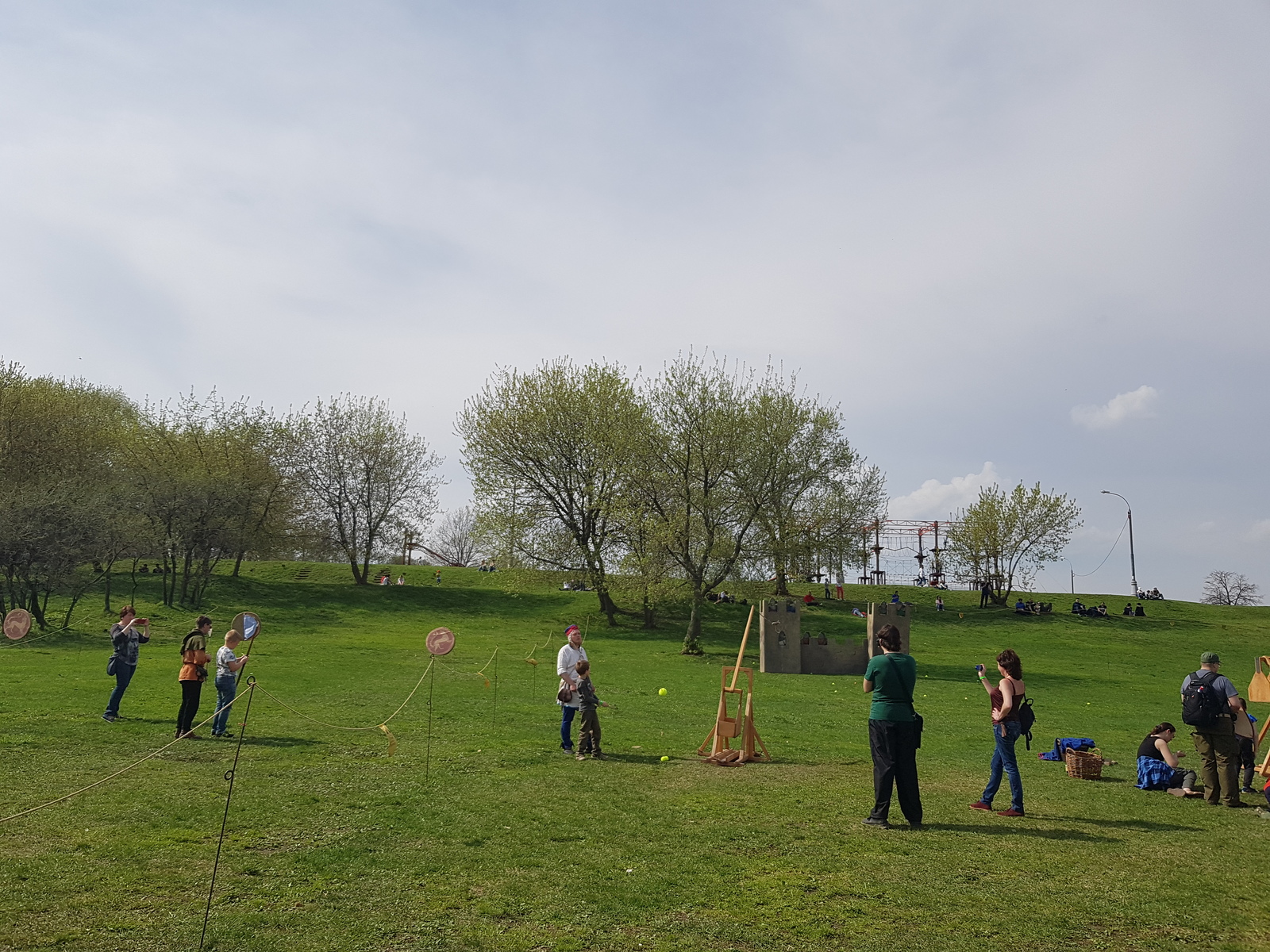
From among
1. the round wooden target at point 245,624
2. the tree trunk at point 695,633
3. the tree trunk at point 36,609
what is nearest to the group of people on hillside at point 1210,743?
the round wooden target at point 245,624

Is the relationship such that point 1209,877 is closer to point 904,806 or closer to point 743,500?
point 904,806

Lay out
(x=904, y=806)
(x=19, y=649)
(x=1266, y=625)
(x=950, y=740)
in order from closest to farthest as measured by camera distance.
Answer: (x=904, y=806) → (x=950, y=740) → (x=19, y=649) → (x=1266, y=625)

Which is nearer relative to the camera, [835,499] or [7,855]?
[7,855]

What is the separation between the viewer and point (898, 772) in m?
10.1

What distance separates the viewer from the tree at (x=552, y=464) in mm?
48969

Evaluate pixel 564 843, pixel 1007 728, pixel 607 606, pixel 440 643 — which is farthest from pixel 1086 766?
pixel 607 606

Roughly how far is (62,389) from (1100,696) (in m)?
63.2

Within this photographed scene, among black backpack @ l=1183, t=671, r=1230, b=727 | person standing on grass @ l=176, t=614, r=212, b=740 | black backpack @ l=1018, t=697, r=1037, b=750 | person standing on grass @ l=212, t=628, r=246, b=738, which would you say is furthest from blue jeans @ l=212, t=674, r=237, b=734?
black backpack @ l=1183, t=671, r=1230, b=727

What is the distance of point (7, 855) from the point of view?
819 cm

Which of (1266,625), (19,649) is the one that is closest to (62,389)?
(19,649)

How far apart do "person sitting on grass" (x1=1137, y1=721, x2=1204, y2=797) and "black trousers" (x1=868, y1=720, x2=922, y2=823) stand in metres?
5.27

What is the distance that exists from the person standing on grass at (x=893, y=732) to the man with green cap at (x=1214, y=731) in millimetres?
4658

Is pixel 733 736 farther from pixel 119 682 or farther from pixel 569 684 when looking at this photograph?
pixel 119 682

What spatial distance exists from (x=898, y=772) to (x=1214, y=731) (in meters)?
5.34
